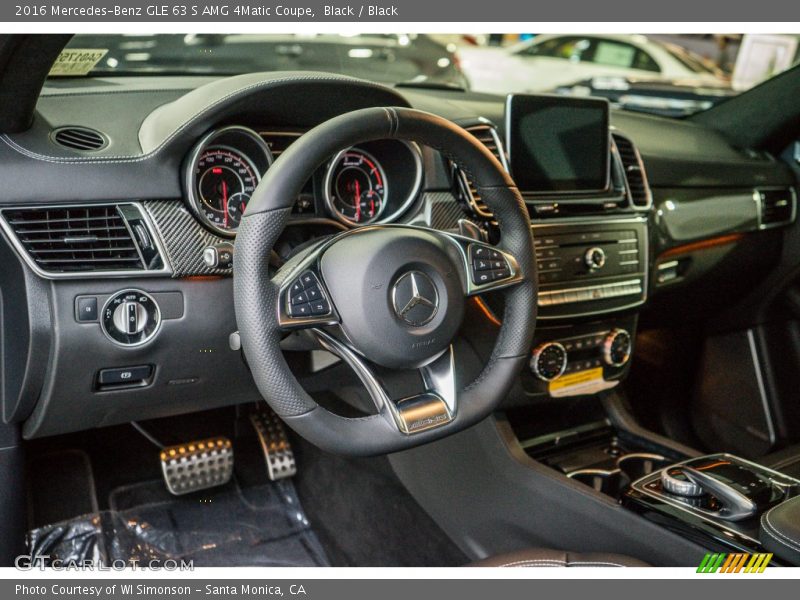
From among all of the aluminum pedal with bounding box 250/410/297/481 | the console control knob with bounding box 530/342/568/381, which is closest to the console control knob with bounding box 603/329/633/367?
the console control knob with bounding box 530/342/568/381

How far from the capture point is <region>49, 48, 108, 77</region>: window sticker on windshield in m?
1.60

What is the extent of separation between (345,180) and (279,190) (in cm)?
42

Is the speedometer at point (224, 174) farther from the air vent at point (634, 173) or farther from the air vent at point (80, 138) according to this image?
the air vent at point (634, 173)

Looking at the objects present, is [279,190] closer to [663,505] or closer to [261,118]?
[261,118]

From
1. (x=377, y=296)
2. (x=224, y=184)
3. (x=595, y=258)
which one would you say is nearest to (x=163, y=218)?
(x=224, y=184)

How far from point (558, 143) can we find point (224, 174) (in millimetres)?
805

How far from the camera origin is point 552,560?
143cm

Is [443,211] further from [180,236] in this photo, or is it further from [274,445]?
[274,445]

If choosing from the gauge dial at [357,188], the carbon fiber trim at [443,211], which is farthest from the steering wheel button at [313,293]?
the carbon fiber trim at [443,211]

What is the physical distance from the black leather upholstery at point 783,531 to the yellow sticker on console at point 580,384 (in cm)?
68

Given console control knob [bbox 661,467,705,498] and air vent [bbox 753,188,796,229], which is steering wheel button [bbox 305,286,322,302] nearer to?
console control knob [bbox 661,467,705,498]

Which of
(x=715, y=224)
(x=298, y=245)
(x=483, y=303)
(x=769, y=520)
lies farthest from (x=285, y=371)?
(x=715, y=224)

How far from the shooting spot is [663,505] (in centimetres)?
166

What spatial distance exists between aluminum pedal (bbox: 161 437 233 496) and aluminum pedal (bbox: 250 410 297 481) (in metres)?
0.11
